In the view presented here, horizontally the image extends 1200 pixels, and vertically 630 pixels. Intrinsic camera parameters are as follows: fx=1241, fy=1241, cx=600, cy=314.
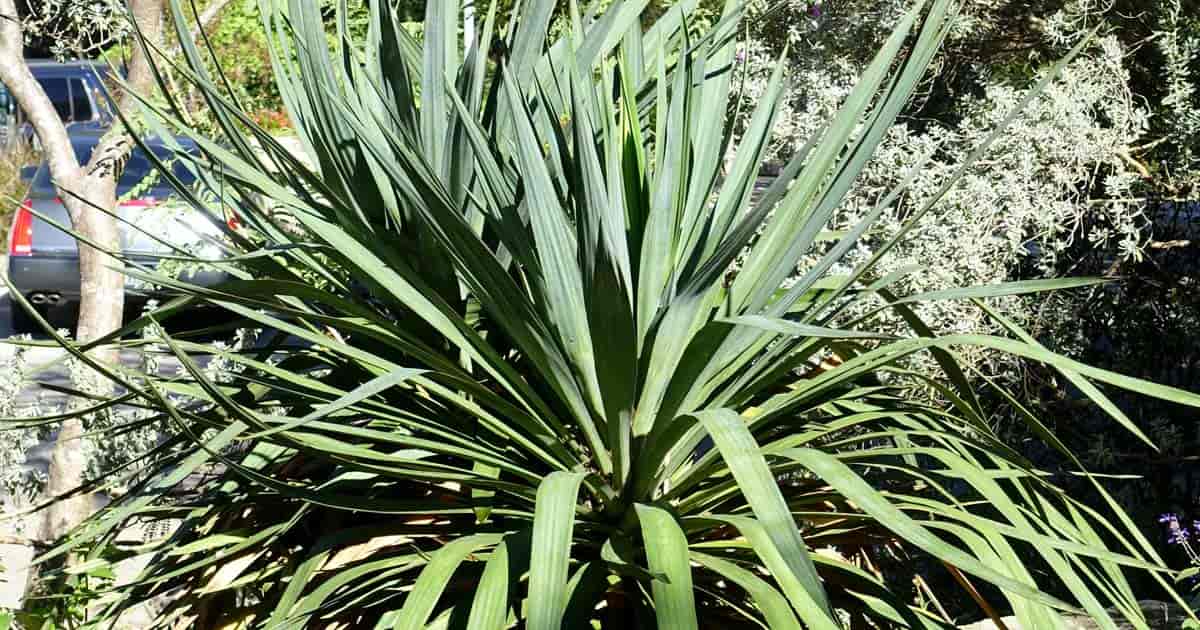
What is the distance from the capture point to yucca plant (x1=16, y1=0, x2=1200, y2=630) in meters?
1.75

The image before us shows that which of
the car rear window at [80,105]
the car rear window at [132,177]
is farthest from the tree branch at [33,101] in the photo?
the car rear window at [80,105]

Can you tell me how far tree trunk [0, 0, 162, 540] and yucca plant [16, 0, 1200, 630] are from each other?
1.33m

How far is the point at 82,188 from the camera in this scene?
363 centimetres

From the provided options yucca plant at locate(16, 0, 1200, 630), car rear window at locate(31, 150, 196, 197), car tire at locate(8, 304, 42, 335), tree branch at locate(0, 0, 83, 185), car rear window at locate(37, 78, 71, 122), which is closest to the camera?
yucca plant at locate(16, 0, 1200, 630)

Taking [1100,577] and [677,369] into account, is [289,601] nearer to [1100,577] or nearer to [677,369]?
[677,369]

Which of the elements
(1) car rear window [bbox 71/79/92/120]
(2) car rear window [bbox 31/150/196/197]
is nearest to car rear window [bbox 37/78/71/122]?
(1) car rear window [bbox 71/79/92/120]

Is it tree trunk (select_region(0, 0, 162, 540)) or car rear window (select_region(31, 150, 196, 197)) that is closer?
tree trunk (select_region(0, 0, 162, 540))

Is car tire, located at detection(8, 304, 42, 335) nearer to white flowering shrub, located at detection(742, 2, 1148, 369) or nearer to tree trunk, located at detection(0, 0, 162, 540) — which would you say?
tree trunk, located at detection(0, 0, 162, 540)

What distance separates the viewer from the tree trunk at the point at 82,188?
11.7 ft

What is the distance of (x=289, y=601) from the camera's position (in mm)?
1877

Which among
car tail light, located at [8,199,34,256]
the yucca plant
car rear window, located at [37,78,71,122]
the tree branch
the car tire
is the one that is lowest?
the car tire

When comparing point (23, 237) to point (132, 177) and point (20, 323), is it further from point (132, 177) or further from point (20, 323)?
point (132, 177)

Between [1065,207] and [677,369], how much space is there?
2.18 m

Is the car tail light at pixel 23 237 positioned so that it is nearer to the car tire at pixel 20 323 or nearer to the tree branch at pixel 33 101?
the car tire at pixel 20 323
